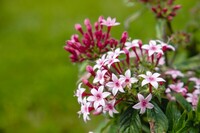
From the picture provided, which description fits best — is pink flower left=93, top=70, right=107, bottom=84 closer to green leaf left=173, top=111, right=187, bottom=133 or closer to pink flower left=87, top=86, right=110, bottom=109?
pink flower left=87, top=86, right=110, bottom=109

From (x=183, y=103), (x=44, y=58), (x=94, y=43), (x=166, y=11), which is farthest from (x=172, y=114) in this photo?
(x=44, y=58)

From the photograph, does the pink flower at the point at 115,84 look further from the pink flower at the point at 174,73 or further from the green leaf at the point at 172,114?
the pink flower at the point at 174,73

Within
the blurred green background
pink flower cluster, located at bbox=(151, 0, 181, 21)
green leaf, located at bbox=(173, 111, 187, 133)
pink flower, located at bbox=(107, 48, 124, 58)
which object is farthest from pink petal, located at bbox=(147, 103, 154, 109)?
the blurred green background

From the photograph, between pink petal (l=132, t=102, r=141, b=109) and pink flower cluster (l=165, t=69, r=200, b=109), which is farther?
pink flower cluster (l=165, t=69, r=200, b=109)

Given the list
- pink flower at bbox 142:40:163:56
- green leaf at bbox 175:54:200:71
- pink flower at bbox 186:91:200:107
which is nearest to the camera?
pink flower at bbox 142:40:163:56

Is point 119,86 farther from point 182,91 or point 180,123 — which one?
point 182,91

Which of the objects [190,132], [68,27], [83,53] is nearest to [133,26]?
[68,27]
